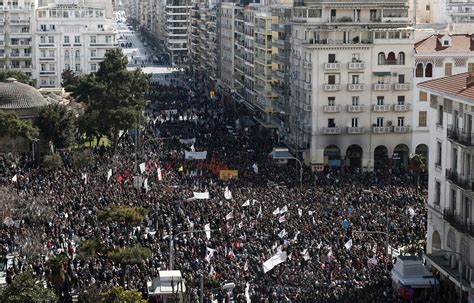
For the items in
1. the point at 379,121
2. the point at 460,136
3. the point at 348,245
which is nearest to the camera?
the point at 460,136

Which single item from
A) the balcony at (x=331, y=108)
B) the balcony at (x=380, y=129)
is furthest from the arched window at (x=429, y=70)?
the balcony at (x=331, y=108)

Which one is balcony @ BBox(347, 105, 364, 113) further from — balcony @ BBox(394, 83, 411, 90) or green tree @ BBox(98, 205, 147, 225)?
green tree @ BBox(98, 205, 147, 225)

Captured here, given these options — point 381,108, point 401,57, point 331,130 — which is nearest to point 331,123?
point 331,130

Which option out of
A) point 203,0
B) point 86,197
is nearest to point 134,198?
point 86,197

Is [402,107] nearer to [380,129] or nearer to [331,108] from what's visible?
[380,129]

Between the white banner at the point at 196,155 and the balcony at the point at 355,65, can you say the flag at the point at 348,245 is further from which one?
the balcony at the point at 355,65

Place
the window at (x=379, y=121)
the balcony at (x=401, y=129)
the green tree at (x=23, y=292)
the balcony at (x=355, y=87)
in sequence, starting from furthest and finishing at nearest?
the window at (x=379, y=121)
the balcony at (x=401, y=129)
the balcony at (x=355, y=87)
the green tree at (x=23, y=292)

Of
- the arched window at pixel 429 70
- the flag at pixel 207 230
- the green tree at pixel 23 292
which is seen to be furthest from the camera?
the arched window at pixel 429 70
